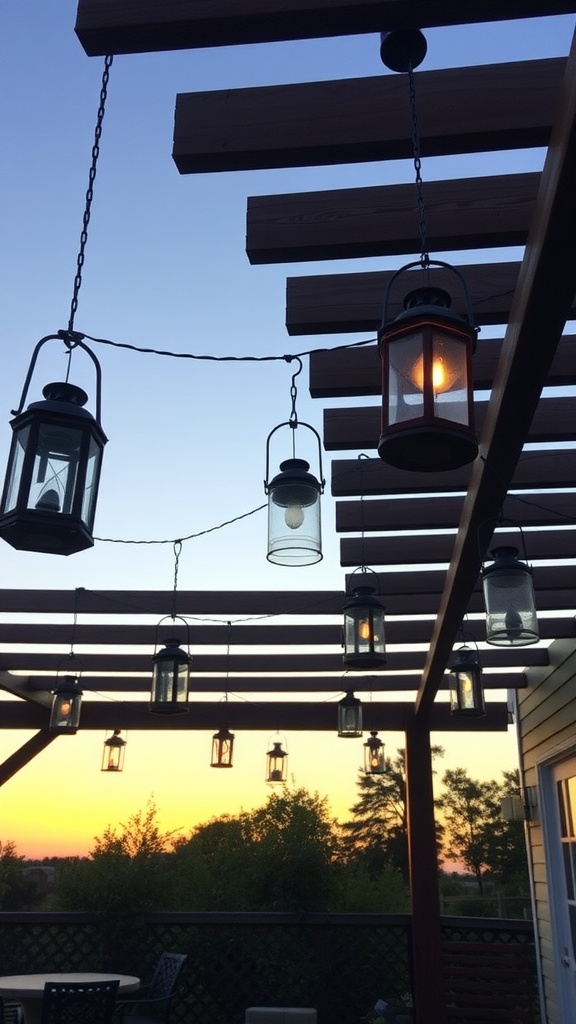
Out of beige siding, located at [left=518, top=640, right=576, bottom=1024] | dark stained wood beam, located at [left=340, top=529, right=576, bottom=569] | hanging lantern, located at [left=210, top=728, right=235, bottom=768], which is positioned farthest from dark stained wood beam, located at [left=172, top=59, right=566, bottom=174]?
hanging lantern, located at [left=210, top=728, right=235, bottom=768]

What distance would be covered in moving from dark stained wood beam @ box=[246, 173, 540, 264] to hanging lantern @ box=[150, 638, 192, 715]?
9.46 feet

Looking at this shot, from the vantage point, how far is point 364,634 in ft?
13.4

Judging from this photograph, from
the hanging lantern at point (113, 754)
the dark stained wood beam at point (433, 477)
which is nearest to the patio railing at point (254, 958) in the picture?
the hanging lantern at point (113, 754)

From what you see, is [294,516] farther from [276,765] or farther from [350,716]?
[276,765]

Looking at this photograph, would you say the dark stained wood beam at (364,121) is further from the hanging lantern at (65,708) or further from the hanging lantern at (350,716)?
the hanging lantern at (350,716)

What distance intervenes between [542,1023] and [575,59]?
6.92m

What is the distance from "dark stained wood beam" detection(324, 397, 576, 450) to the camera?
3.51 metres

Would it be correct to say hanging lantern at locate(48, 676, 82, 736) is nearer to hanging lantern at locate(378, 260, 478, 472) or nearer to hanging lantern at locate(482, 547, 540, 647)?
hanging lantern at locate(482, 547, 540, 647)

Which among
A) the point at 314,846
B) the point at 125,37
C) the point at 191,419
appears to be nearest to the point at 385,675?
the point at 314,846

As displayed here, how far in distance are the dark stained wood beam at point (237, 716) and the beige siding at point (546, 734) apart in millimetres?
→ 571

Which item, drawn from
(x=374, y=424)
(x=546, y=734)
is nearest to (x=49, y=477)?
(x=374, y=424)

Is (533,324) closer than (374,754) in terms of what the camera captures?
Yes

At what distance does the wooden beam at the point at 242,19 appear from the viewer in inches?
62.8

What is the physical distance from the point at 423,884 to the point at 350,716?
173 cm
